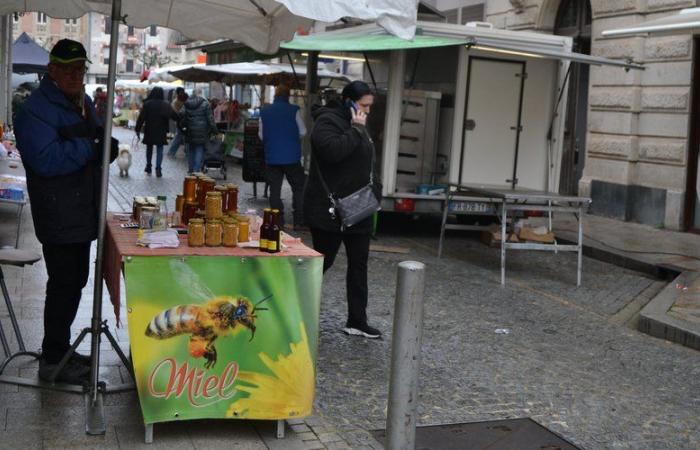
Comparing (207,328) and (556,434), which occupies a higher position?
(207,328)

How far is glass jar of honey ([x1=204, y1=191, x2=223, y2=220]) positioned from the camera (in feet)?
16.6

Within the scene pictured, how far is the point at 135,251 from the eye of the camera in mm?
4664

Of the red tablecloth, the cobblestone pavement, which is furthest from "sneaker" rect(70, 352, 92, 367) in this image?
the red tablecloth

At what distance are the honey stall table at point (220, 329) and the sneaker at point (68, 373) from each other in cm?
72

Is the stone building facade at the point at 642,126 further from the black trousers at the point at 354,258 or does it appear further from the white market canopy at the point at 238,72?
the black trousers at the point at 354,258

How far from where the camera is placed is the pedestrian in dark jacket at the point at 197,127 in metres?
19.2

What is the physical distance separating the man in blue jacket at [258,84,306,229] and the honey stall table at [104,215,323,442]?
7445mm

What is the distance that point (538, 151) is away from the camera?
497 inches

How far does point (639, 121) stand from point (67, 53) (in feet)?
39.7

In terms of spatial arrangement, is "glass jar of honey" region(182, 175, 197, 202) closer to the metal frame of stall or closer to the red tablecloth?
the red tablecloth

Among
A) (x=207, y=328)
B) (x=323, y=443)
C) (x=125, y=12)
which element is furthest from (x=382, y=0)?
(x=125, y=12)

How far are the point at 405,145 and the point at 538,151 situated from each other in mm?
1748

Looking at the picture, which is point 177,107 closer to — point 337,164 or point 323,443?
point 337,164

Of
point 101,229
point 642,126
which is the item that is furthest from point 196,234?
point 642,126
